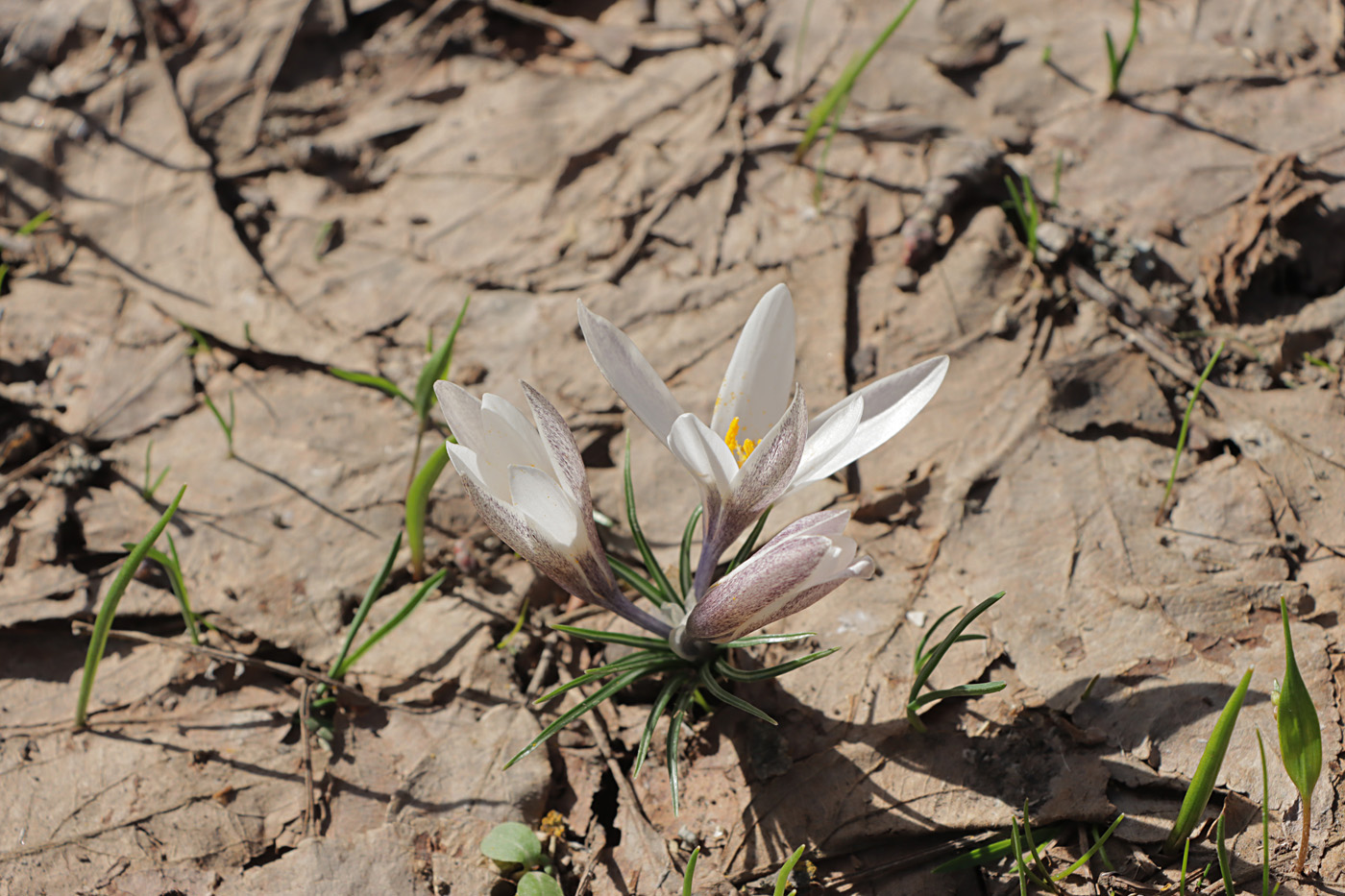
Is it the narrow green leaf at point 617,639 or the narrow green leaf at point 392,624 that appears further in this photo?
the narrow green leaf at point 392,624

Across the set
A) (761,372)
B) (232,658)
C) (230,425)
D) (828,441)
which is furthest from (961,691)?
(230,425)

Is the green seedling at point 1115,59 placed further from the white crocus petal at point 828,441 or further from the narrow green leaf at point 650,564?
the narrow green leaf at point 650,564

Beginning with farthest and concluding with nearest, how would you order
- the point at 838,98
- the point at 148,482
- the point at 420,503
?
the point at 838,98
the point at 148,482
the point at 420,503

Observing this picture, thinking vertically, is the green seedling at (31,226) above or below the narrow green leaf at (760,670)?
above

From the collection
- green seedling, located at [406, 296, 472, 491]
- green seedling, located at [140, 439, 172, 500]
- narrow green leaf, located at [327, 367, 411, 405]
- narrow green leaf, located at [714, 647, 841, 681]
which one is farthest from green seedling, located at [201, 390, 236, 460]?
narrow green leaf, located at [714, 647, 841, 681]

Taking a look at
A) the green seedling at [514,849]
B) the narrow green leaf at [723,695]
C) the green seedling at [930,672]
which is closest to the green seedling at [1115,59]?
the green seedling at [930,672]

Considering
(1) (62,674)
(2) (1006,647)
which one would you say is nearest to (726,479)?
(2) (1006,647)

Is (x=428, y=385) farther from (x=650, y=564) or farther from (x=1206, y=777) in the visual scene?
(x=1206, y=777)

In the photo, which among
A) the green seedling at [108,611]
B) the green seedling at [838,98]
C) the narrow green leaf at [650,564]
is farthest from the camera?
the green seedling at [838,98]
